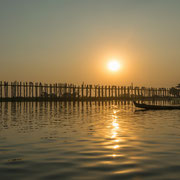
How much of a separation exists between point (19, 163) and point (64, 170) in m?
1.23

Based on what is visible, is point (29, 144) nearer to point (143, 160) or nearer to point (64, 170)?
point (64, 170)

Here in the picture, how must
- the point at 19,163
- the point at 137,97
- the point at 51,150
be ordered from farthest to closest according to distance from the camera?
1. the point at 137,97
2. the point at 51,150
3. the point at 19,163

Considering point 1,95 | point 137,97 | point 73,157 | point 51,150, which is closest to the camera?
point 73,157

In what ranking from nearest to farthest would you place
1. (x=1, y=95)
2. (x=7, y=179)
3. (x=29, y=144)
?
(x=7, y=179) < (x=29, y=144) < (x=1, y=95)

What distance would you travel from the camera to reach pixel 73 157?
22.3ft

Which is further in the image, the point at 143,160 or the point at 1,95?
the point at 1,95

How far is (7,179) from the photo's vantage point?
16.4ft

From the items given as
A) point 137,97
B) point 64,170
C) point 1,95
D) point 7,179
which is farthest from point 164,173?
point 137,97

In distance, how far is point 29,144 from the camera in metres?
8.66

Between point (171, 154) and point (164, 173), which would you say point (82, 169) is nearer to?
point (164, 173)

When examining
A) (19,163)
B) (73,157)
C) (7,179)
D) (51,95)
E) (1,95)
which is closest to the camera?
(7,179)

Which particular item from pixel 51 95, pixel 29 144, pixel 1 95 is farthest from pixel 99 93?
pixel 29 144

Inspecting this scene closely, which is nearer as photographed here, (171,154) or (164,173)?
(164,173)

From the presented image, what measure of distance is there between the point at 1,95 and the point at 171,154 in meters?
45.8
